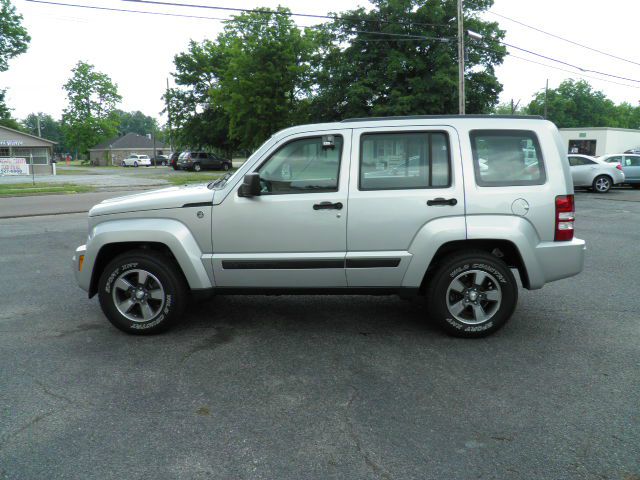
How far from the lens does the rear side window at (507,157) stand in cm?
461

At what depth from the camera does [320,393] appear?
3.65m

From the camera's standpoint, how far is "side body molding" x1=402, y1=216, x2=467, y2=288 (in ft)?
14.8

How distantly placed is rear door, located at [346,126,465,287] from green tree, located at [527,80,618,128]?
106 metres

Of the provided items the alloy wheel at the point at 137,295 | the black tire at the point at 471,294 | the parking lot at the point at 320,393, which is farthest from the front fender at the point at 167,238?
the black tire at the point at 471,294

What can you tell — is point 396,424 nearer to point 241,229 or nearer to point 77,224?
point 241,229

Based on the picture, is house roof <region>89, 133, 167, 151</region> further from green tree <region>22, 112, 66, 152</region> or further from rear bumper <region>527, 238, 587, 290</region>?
rear bumper <region>527, 238, 587, 290</region>

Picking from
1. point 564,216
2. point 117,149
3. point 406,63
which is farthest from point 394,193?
point 117,149

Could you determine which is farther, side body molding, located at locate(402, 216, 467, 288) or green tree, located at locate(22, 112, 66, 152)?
green tree, located at locate(22, 112, 66, 152)

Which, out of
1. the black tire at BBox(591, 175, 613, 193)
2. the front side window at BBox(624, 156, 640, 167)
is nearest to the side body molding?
the black tire at BBox(591, 175, 613, 193)

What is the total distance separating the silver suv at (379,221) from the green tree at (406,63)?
30068mm

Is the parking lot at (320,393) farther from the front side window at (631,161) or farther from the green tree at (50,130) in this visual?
the green tree at (50,130)

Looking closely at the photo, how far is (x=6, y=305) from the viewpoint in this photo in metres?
5.87

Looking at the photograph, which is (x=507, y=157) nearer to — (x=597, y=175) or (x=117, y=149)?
(x=597, y=175)

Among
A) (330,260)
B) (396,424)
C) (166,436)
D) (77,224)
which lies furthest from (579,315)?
(77,224)
